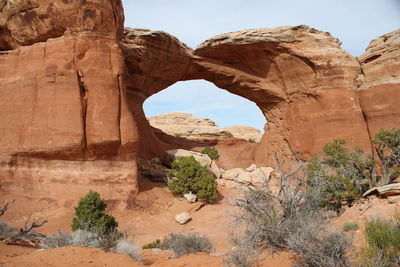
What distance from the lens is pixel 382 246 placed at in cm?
416

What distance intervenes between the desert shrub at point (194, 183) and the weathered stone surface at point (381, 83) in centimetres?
994

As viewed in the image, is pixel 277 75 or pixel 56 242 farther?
pixel 277 75

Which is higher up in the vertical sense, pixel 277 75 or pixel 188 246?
pixel 277 75

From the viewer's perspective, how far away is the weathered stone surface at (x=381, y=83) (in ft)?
49.5

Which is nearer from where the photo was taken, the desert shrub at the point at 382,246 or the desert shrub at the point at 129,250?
the desert shrub at the point at 382,246

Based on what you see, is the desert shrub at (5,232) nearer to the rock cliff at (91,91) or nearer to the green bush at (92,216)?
the green bush at (92,216)

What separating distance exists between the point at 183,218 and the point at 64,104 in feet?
21.3

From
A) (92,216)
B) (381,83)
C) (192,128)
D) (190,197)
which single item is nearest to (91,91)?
(92,216)

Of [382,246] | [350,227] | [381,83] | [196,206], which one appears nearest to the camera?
[382,246]

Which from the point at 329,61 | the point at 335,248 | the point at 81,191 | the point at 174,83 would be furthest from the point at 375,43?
the point at 81,191

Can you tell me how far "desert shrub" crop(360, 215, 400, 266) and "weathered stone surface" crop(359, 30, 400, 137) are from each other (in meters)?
12.9

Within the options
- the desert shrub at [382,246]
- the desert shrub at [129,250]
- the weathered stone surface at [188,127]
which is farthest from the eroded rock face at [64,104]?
the weathered stone surface at [188,127]

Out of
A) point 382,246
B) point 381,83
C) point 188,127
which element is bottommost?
point 382,246

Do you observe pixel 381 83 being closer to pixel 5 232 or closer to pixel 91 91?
pixel 91 91
